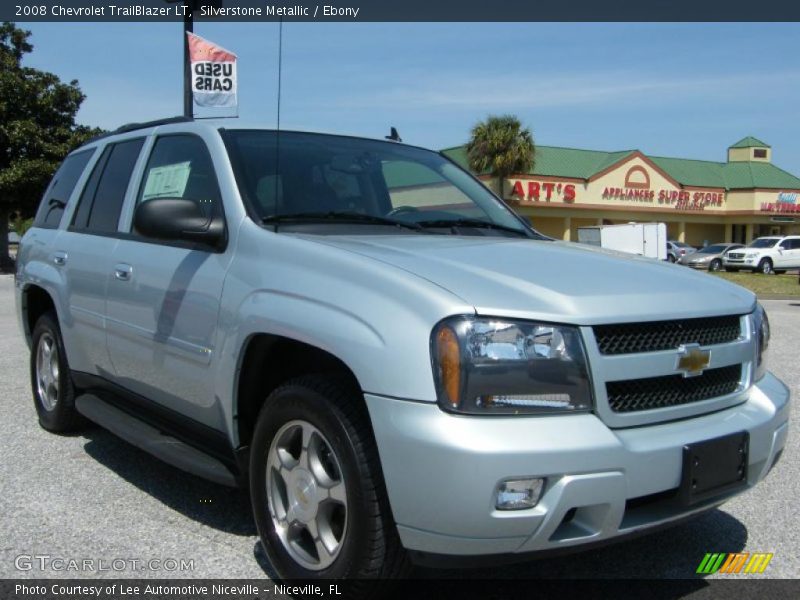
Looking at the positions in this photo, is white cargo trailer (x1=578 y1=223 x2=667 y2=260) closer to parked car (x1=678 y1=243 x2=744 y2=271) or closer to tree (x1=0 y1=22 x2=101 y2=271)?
parked car (x1=678 y1=243 x2=744 y2=271)

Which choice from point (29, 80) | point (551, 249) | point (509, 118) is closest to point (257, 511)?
point (551, 249)

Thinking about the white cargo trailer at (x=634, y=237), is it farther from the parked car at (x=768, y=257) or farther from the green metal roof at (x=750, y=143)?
the green metal roof at (x=750, y=143)

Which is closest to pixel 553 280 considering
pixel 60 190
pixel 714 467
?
pixel 714 467

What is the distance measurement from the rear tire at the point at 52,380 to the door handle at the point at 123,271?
1.10 m

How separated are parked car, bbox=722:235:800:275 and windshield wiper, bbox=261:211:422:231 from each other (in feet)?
109

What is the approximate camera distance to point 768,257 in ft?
110

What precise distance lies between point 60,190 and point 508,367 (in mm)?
3990

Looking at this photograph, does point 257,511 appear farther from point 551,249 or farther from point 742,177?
point 742,177

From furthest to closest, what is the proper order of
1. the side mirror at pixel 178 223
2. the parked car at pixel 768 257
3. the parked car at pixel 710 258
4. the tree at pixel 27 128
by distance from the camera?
the parked car at pixel 710 258 < the parked car at pixel 768 257 < the tree at pixel 27 128 < the side mirror at pixel 178 223

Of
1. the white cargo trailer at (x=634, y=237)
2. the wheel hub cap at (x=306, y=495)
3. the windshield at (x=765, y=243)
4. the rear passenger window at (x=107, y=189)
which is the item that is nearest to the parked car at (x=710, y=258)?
the windshield at (x=765, y=243)

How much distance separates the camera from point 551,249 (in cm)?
336

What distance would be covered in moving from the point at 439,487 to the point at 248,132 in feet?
7.04

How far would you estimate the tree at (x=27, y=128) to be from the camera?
2495cm

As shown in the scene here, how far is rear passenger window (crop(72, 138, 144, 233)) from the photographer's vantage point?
4.31 meters
